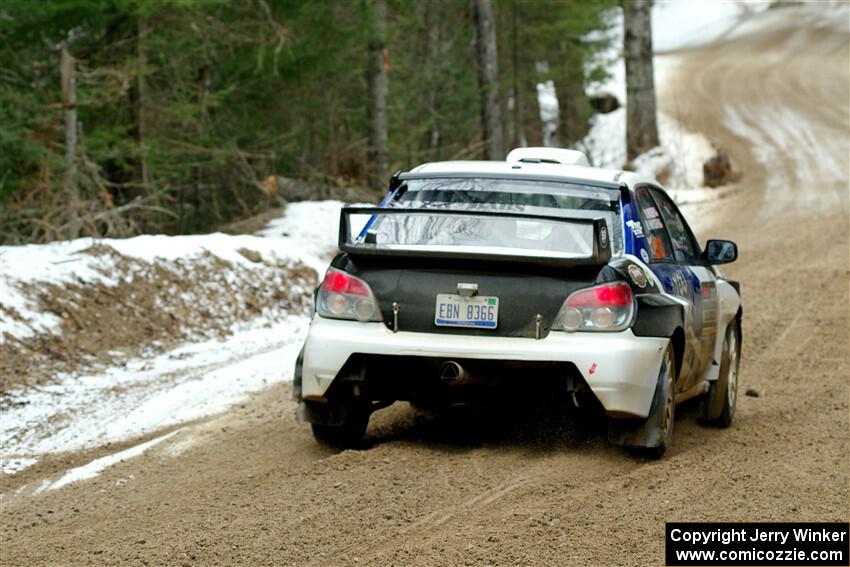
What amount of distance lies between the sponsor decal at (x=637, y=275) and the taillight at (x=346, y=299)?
4.62 ft

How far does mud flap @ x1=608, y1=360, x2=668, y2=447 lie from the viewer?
6840 mm

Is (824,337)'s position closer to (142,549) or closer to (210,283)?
(210,283)

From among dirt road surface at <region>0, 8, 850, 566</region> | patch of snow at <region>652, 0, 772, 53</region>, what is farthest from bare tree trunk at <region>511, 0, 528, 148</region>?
patch of snow at <region>652, 0, 772, 53</region>

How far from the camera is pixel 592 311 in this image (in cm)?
666

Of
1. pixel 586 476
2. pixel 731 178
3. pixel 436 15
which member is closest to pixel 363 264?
pixel 586 476

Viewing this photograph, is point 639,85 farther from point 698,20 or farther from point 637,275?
point 698,20

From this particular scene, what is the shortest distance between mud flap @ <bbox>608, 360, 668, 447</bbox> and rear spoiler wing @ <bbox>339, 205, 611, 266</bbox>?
2.72 feet

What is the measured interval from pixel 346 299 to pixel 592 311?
137cm

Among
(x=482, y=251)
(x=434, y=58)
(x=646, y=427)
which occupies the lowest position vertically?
(x=646, y=427)

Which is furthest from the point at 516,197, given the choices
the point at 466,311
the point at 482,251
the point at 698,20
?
the point at 698,20

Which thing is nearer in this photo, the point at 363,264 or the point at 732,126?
the point at 363,264

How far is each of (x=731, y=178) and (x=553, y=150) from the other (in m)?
19.2

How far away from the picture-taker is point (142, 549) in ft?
18.3

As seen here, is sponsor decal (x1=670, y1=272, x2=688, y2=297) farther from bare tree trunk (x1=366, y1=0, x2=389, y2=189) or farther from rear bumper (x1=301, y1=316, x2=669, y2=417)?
bare tree trunk (x1=366, y1=0, x2=389, y2=189)
